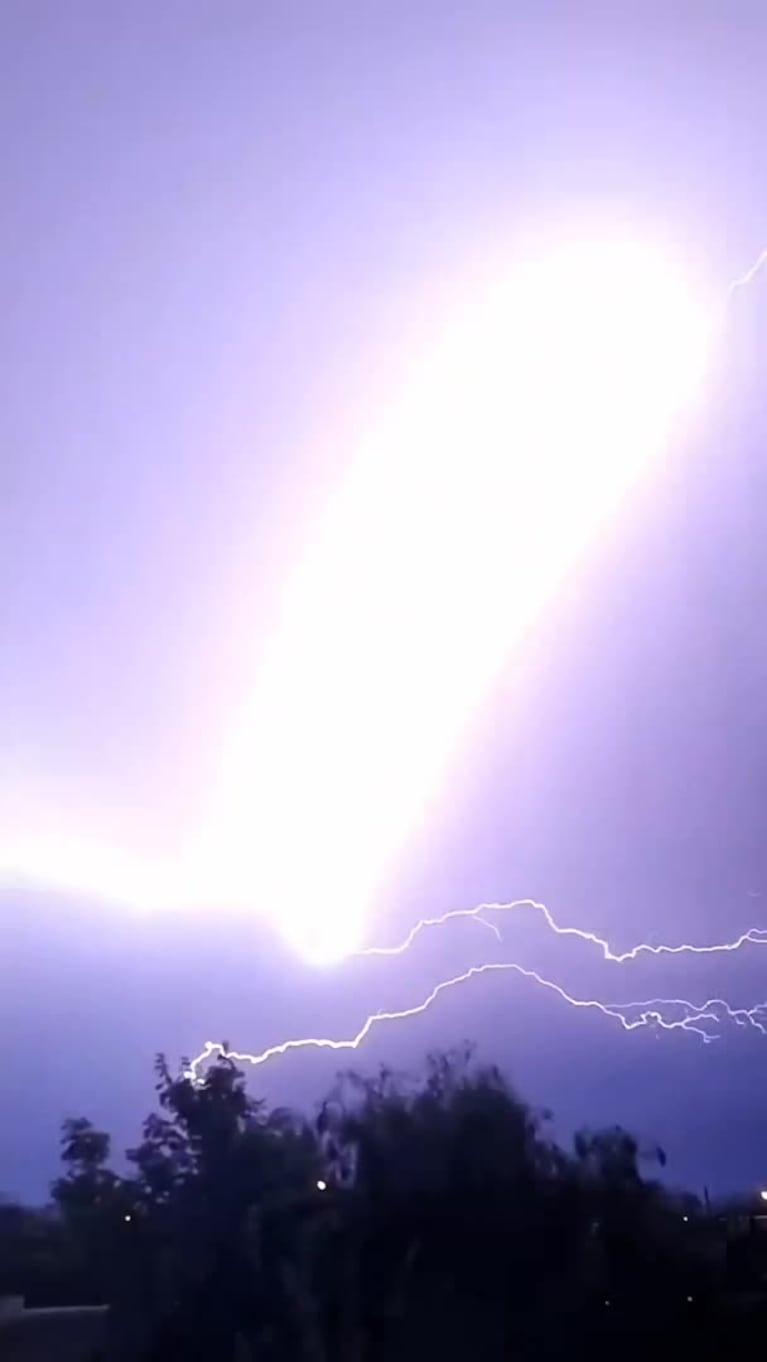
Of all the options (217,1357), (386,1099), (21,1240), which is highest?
(386,1099)

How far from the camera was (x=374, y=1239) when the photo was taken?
12.5 meters

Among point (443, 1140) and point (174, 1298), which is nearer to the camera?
point (174, 1298)

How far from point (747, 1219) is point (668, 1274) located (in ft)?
5.91

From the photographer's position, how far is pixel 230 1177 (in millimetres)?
12766

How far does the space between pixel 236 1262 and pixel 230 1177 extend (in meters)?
0.73

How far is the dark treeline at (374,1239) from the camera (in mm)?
12078

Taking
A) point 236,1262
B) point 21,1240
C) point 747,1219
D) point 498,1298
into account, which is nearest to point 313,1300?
point 236,1262

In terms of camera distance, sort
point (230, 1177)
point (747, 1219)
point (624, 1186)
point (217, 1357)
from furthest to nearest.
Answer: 1. point (747, 1219)
2. point (624, 1186)
3. point (230, 1177)
4. point (217, 1357)

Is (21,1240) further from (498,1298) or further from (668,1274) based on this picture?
(668,1274)

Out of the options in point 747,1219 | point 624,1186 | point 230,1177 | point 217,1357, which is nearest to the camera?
point 217,1357

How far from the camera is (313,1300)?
39.5 ft

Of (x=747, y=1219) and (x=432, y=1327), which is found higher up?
(x=747, y=1219)

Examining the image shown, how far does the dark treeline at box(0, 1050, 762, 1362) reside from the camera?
1208 cm

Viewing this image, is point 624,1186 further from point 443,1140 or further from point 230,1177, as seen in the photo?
point 230,1177
